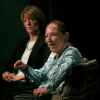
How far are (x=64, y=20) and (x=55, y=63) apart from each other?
184 cm

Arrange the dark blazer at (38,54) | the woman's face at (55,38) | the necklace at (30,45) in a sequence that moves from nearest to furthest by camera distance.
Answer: the woman's face at (55,38), the dark blazer at (38,54), the necklace at (30,45)

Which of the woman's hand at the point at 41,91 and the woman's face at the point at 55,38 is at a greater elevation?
the woman's face at the point at 55,38

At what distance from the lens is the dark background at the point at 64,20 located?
480 centimetres

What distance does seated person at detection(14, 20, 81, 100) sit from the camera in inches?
117

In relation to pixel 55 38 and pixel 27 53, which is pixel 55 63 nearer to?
pixel 55 38

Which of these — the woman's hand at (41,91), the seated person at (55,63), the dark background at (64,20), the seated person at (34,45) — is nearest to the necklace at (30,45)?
the seated person at (34,45)

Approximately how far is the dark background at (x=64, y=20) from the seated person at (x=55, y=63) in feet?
5.25

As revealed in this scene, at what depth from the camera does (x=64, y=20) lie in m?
4.87

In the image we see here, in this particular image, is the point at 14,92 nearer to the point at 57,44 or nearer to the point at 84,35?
the point at 57,44

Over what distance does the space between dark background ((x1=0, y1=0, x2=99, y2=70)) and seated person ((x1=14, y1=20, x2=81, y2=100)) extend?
1.60 meters

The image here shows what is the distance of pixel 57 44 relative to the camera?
309cm

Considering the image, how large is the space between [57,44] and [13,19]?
188 centimetres

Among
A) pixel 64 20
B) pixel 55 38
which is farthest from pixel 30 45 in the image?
pixel 64 20

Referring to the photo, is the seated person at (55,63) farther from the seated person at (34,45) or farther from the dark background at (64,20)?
the dark background at (64,20)
